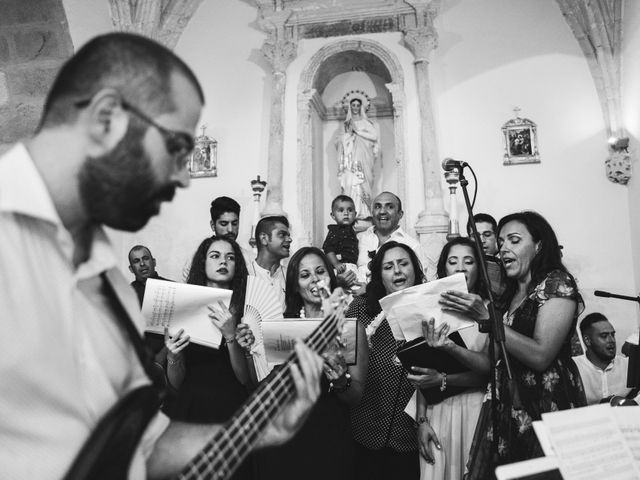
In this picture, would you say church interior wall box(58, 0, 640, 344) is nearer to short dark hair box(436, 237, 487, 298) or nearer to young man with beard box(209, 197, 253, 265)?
young man with beard box(209, 197, 253, 265)

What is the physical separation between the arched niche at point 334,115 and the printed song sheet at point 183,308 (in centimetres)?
474

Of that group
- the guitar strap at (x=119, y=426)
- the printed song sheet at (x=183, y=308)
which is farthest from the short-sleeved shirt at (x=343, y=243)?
the guitar strap at (x=119, y=426)

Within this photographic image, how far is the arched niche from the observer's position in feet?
25.9

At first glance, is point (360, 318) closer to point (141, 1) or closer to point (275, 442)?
point (275, 442)

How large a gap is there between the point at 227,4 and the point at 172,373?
7.36 m

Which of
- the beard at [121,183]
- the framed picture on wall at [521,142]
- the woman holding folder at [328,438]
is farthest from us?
the framed picture on wall at [521,142]

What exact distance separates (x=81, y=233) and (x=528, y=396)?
7.01 ft

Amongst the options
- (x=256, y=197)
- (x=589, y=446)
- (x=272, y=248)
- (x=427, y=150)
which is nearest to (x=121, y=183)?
(x=589, y=446)

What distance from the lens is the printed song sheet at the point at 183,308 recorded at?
9.30 feet

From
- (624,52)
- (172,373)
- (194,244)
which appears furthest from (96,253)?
(624,52)

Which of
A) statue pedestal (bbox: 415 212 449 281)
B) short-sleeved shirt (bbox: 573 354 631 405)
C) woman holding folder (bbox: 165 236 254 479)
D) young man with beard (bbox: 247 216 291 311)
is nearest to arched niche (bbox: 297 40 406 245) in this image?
statue pedestal (bbox: 415 212 449 281)

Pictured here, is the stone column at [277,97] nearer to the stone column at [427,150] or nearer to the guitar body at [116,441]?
the stone column at [427,150]

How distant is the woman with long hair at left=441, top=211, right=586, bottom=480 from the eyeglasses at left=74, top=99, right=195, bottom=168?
1684 millimetres

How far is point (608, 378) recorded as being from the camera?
16.6 ft
